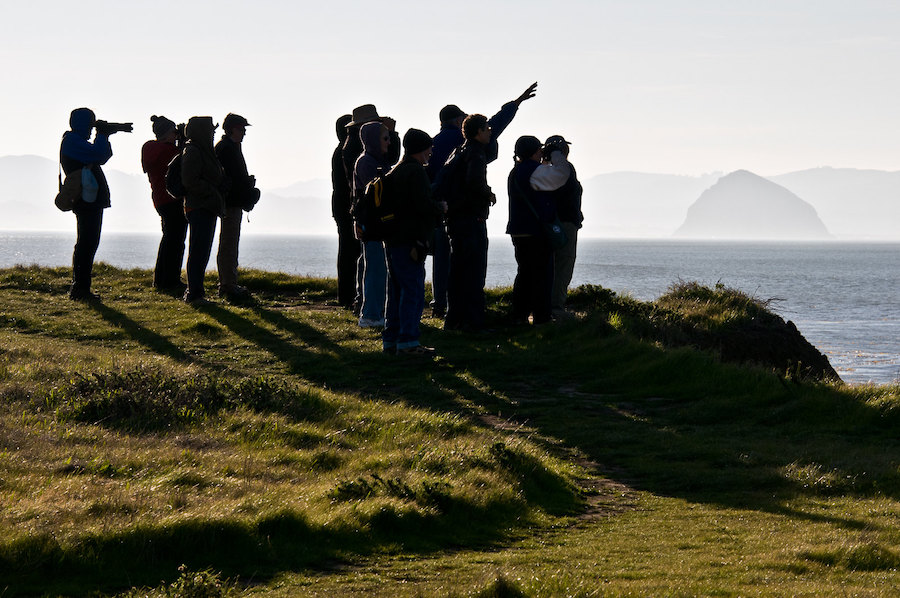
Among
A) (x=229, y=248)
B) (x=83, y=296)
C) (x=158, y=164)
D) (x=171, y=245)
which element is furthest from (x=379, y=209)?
(x=83, y=296)

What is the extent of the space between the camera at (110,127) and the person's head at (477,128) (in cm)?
596

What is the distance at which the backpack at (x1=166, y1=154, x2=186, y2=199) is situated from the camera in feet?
49.3

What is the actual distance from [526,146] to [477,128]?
106 cm

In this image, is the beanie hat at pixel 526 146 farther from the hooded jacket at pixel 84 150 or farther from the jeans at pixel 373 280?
the hooded jacket at pixel 84 150

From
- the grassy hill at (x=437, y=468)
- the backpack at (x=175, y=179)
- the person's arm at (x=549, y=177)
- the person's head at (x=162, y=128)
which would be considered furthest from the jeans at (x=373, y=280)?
the person's head at (x=162, y=128)

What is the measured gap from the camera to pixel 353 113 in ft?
44.5

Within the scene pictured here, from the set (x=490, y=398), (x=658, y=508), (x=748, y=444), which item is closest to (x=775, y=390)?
(x=748, y=444)

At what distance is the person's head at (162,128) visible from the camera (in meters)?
16.3

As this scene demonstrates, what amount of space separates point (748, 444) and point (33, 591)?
229 inches

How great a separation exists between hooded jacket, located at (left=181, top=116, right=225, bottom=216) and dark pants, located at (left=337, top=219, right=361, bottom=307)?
6.12ft

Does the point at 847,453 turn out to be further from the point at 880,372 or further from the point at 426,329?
the point at 880,372

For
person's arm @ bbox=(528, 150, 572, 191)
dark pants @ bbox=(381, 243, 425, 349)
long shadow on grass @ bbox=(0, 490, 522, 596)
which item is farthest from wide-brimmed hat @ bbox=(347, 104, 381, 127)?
long shadow on grass @ bbox=(0, 490, 522, 596)

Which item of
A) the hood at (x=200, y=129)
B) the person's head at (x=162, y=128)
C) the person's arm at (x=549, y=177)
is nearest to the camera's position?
the person's arm at (x=549, y=177)

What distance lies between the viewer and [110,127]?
15273mm
